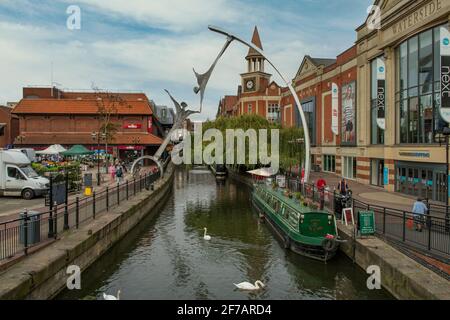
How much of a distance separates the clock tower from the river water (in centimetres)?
6669

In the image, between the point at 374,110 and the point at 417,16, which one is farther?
the point at 374,110

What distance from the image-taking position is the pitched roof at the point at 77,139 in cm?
5869

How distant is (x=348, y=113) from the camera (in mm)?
39906

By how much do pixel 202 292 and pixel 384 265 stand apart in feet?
18.9

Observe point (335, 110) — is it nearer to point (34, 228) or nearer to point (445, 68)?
point (445, 68)

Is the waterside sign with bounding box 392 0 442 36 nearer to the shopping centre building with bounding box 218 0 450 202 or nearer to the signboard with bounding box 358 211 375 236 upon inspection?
the shopping centre building with bounding box 218 0 450 202

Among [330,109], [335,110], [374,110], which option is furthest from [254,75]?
[374,110]

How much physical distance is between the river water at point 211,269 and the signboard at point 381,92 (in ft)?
46.2

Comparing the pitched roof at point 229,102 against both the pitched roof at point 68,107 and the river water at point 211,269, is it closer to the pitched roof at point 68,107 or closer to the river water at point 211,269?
the pitched roof at point 68,107

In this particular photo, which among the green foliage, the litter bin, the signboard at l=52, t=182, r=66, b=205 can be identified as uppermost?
the green foliage

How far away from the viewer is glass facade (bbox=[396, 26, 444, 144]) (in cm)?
2478

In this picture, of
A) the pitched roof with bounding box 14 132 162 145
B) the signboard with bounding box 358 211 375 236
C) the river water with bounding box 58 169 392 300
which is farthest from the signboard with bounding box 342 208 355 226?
the pitched roof with bounding box 14 132 162 145

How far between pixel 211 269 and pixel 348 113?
29426 millimetres
